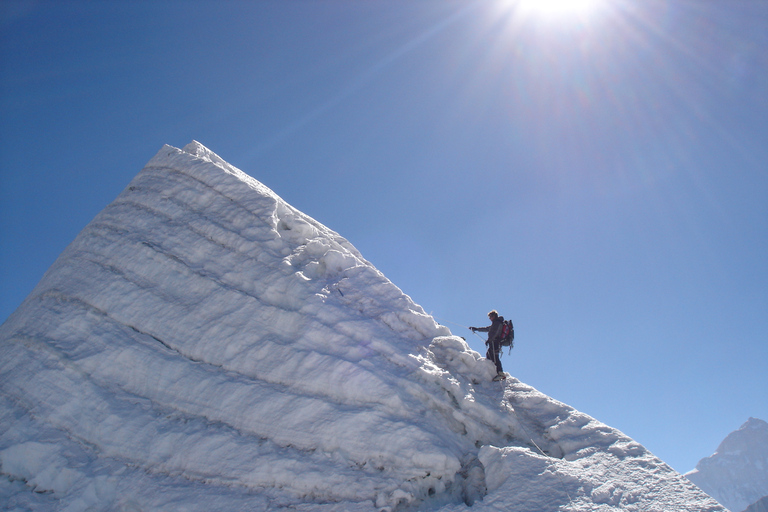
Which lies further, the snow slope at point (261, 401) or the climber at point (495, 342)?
the climber at point (495, 342)

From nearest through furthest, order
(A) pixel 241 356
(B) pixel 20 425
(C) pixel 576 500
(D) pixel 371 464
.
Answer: (C) pixel 576 500
(D) pixel 371 464
(B) pixel 20 425
(A) pixel 241 356

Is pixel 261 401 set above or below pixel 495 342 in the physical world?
below

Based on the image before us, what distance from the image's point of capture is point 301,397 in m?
9.12

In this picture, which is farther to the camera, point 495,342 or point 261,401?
point 495,342

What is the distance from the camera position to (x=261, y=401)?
9164 millimetres

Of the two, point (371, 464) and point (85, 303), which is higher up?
point (85, 303)

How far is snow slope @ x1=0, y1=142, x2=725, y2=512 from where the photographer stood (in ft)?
25.8

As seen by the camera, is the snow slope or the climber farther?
the climber

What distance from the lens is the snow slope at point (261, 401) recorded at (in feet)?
25.8

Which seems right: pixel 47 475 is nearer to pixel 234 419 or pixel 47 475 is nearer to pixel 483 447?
pixel 234 419

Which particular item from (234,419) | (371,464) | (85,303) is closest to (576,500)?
(371,464)

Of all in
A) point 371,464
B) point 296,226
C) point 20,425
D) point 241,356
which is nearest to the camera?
point 371,464

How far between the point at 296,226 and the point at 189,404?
21.5ft

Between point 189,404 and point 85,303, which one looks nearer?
point 189,404
